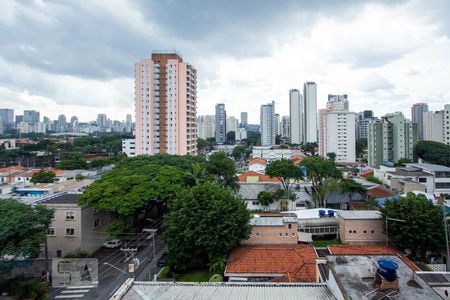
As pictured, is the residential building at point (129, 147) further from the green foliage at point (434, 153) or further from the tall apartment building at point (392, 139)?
the green foliage at point (434, 153)

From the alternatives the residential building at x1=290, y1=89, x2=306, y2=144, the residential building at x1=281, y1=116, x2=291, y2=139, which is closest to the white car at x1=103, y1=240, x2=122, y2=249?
the residential building at x1=290, y1=89, x2=306, y2=144

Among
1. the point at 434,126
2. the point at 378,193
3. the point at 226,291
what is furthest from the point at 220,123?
the point at 226,291

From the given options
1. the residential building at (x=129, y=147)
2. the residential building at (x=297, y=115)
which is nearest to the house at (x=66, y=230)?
the residential building at (x=129, y=147)

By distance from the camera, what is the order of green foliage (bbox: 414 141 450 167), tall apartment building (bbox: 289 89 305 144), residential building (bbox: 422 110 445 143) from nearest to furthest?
green foliage (bbox: 414 141 450 167), residential building (bbox: 422 110 445 143), tall apartment building (bbox: 289 89 305 144)

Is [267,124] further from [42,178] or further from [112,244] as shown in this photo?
[112,244]

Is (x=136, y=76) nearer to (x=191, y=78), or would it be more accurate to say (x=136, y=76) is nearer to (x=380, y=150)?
(x=191, y=78)

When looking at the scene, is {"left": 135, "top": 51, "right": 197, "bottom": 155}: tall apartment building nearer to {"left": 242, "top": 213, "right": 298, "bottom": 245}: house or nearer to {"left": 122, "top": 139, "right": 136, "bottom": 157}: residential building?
{"left": 122, "top": 139, "right": 136, "bottom": 157}: residential building
